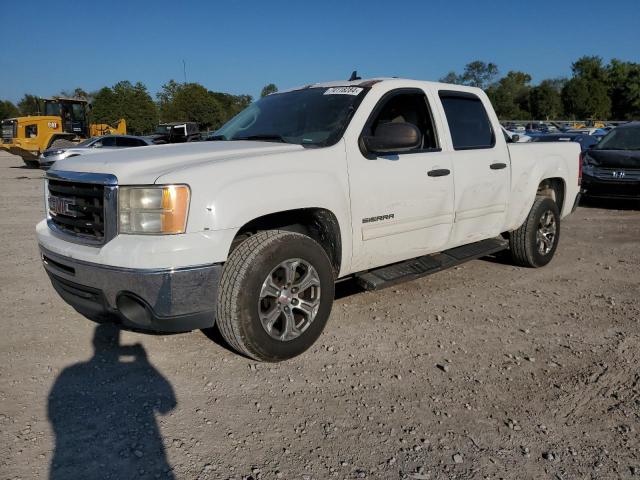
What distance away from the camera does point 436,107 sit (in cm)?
440

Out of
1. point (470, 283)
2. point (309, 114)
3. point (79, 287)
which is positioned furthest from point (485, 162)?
point (79, 287)

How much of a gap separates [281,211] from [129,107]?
5584 cm

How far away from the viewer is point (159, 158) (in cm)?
321

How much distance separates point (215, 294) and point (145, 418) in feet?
2.45

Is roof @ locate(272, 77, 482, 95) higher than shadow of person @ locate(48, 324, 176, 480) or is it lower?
higher

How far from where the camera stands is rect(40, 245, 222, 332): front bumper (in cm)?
281

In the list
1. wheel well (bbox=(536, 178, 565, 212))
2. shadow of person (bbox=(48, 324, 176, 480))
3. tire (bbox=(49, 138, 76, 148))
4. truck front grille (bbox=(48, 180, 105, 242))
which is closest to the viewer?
shadow of person (bbox=(48, 324, 176, 480))

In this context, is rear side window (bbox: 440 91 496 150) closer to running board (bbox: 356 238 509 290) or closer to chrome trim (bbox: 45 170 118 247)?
running board (bbox: 356 238 509 290)

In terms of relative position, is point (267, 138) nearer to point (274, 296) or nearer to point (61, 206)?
point (274, 296)

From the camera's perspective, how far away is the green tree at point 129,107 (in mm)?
52281

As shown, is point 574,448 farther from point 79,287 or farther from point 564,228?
point 564,228

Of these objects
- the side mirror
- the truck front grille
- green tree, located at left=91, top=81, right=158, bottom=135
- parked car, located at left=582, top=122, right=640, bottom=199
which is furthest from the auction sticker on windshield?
green tree, located at left=91, top=81, right=158, bottom=135

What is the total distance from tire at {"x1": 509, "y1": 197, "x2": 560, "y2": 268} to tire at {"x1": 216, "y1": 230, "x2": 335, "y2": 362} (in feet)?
9.26

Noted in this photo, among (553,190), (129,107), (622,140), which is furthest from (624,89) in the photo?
(553,190)
